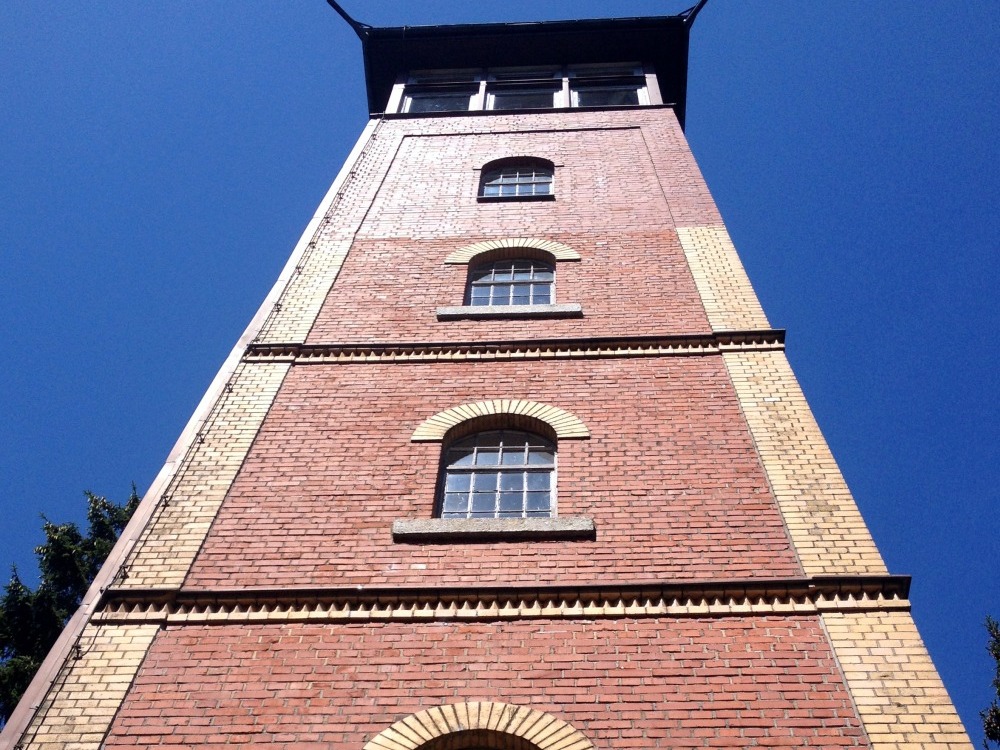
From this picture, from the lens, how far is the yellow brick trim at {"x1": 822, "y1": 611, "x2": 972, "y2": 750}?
5656mm

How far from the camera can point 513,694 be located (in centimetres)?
609

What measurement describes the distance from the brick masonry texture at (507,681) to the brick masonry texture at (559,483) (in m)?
0.55

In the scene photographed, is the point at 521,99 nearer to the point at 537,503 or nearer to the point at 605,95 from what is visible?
the point at 605,95

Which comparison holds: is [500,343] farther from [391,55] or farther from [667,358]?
[391,55]

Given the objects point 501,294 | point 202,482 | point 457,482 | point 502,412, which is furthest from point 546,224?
point 202,482

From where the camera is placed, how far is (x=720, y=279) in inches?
442

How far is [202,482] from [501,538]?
2.65 meters

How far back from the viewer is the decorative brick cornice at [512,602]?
21.7 feet

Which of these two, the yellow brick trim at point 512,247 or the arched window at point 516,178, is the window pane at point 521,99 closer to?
the arched window at point 516,178

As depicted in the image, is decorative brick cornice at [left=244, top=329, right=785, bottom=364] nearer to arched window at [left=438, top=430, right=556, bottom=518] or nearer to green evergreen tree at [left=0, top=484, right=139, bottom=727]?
arched window at [left=438, top=430, right=556, bottom=518]

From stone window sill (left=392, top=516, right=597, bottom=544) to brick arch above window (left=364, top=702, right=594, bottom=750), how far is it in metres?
1.59

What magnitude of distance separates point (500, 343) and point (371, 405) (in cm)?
160

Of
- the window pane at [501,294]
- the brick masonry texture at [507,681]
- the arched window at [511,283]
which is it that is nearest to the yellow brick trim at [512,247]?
the arched window at [511,283]

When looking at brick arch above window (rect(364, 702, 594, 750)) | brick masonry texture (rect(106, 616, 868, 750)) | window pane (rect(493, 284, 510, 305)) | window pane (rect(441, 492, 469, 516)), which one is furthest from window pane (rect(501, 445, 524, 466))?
window pane (rect(493, 284, 510, 305))
